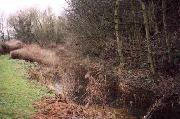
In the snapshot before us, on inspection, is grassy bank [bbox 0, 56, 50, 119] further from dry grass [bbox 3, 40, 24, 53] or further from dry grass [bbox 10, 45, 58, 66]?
dry grass [bbox 3, 40, 24, 53]

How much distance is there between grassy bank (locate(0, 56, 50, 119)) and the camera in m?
14.3

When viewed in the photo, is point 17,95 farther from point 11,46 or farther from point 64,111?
point 11,46

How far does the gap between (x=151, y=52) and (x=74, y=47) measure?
18.5 metres

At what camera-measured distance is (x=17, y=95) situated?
56.5 ft

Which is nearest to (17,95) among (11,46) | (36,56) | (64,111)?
(64,111)

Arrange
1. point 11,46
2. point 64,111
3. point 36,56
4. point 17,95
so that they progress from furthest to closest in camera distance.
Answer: point 11,46 < point 36,56 < point 17,95 < point 64,111

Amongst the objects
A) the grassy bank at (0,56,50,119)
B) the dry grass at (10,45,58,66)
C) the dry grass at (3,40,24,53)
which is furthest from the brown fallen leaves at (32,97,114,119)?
the dry grass at (3,40,24,53)

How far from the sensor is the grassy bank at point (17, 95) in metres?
14.3

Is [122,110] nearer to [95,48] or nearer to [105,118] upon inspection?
[105,118]

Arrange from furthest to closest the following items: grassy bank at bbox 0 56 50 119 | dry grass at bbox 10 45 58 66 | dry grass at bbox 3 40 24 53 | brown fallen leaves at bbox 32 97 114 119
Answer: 1. dry grass at bbox 3 40 24 53
2. dry grass at bbox 10 45 58 66
3. brown fallen leaves at bbox 32 97 114 119
4. grassy bank at bbox 0 56 50 119

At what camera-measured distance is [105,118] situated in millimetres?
15305

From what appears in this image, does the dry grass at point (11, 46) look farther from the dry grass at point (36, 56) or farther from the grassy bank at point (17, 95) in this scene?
the grassy bank at point (17, 95)

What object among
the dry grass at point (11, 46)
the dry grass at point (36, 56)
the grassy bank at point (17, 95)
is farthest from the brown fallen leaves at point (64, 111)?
the dry grass at point (11, 46)

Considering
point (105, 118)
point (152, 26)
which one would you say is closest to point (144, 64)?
point (152, 26)
